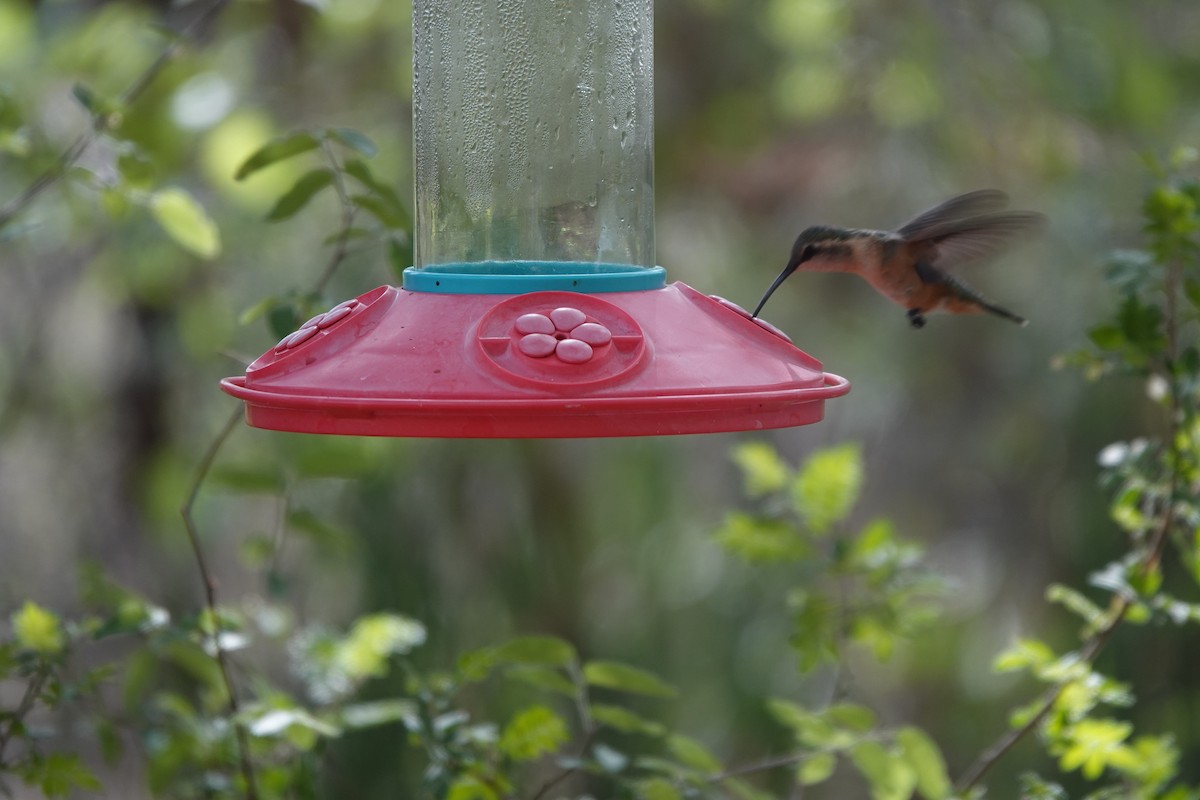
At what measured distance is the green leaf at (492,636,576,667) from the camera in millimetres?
2283

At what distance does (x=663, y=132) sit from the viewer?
5.53 m

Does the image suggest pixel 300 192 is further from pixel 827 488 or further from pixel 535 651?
pixel 827 488

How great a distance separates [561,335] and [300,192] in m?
0.80

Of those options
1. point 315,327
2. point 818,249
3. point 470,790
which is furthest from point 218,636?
point 818,249

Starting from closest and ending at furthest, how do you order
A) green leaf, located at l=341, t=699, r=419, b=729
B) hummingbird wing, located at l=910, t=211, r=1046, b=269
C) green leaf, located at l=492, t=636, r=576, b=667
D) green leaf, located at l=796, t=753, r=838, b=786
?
green leaf, located at l=492, t=636, r=576, b=667 < green leaf, located at l=796, t=753, r=838, b=786 < green leaf, located at l=341, t=699, r=419, b=729 < hummingbird wing, located at l=910, t=211, r=1046, b=269

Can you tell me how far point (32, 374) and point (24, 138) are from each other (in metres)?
3.07

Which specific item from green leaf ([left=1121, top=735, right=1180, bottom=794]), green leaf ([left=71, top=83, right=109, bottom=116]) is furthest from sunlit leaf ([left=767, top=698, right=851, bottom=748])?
green leaf ([left=71, top=83, right=109, bottom=116])

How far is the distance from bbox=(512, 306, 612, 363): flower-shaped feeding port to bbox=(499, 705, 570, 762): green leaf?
740mm

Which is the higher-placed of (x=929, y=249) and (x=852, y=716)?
(x=929, y=249)

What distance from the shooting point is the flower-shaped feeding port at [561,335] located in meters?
1.77

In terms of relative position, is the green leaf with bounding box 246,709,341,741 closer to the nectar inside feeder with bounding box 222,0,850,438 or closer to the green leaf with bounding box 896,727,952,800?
the nectar inside feeder with bounding box 222,0,850,438

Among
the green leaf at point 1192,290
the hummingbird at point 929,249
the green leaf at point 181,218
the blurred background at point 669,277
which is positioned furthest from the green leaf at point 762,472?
the blurred background at point 669,277

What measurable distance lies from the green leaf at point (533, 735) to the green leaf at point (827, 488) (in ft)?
2.24

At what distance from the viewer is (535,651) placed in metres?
2.30
